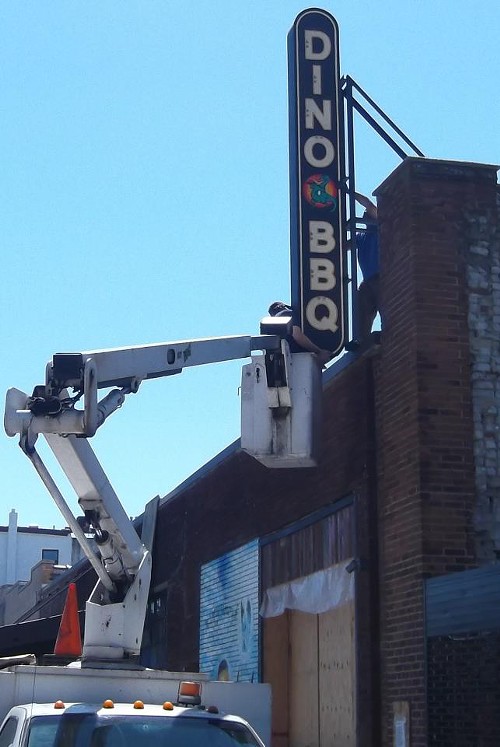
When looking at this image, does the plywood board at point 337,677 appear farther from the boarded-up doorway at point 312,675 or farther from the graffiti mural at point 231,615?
the graffiti mural at point 231,615

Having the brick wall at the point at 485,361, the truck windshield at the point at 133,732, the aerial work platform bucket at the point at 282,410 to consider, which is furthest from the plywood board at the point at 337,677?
the truck windshield at the point at 133,732

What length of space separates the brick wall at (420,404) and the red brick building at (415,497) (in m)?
0.01

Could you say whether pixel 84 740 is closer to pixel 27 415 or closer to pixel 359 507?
pixel 27 415

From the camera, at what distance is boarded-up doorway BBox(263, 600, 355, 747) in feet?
47.0

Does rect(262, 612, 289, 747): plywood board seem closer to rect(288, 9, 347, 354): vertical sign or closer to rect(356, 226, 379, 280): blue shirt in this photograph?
rect(288, 9, 347, 354): vertical sign

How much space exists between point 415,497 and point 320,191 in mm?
4102

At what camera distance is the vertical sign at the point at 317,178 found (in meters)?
13.7

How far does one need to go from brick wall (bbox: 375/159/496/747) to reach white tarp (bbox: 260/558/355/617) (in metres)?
1.02

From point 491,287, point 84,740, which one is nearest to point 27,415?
point 84,740

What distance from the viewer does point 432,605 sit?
1127 cm

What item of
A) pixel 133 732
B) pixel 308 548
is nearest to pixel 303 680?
pixel 308 548

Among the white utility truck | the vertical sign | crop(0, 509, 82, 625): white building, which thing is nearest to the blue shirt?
the vertical sign

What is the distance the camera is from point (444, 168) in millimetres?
12688

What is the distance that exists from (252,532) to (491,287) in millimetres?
5949
